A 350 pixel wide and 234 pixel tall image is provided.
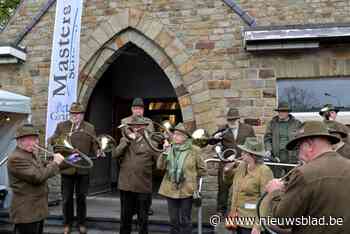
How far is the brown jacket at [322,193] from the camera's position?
9.12 feet

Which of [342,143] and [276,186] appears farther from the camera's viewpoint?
[342,143]

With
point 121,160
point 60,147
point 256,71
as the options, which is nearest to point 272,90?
point 256,71

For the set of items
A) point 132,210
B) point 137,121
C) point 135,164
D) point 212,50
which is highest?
point 212,50

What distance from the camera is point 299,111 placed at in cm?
876

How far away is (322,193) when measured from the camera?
2.78 meters

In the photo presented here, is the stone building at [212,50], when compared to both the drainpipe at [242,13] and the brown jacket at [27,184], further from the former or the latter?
the brown jacket at [27,184]

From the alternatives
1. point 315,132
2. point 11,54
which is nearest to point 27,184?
point 315,132

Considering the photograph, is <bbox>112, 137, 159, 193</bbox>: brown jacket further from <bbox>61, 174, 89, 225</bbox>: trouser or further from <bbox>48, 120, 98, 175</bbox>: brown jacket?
<bbox>61, 174, 89, 225</bbox>: trouser

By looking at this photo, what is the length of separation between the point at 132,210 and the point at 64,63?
155 inches

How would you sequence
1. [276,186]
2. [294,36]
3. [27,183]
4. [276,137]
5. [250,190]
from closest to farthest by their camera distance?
[276,186], [250,190], [27,183], [276,137], [294,36]

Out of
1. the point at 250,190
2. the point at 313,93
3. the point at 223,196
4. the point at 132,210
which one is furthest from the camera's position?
the point at 313,93

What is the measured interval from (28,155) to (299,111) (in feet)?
19.0

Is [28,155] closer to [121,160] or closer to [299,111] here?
[121,160]

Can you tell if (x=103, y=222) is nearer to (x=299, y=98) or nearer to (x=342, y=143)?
(x=342, y=143)
